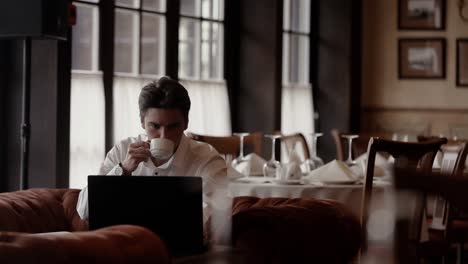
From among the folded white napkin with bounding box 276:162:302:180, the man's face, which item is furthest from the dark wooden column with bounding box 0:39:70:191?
the man's face

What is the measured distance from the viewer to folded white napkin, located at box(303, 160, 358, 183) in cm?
557

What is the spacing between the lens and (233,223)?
3.13m

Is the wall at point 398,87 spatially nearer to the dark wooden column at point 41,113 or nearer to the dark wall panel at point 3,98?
the dark wooden column at point 41,113

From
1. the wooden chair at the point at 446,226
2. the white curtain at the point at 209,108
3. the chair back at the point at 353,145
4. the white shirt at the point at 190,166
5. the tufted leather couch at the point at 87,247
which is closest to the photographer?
the tufted leather couch at the point at 87,247

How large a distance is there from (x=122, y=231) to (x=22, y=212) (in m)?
1.03

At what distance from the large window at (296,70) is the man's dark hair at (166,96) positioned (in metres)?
5.68

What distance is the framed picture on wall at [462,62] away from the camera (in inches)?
381

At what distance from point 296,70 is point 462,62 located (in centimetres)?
174

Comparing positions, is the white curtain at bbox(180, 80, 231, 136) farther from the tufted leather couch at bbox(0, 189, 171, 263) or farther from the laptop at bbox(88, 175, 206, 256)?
the tufted leather couch at bbox(0, 189, 171, 263)

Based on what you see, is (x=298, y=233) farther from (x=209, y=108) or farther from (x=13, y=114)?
(x=209, y=108)

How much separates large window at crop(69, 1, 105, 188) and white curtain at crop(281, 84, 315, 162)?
273 centimetres

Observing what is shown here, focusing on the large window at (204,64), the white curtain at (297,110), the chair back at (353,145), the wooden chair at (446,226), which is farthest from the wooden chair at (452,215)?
the white curtain at (297,110)

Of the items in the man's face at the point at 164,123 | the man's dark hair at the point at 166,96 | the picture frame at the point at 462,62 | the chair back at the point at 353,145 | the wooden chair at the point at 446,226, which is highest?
the picture frame at the point at 462,62

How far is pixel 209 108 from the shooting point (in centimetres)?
798
